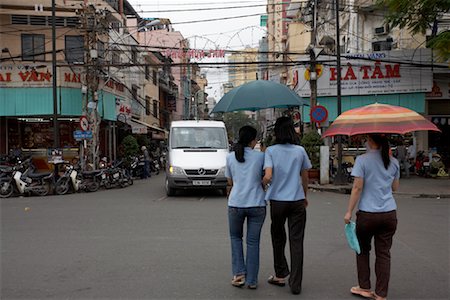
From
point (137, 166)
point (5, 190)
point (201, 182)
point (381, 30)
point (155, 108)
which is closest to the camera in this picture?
point (201, 182)

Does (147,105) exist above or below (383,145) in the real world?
above

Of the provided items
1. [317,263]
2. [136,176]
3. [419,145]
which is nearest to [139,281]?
[317,263]

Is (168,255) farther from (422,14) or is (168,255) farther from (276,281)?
Answer: (422,14)

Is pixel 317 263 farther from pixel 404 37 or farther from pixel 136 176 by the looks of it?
pixel 404 37

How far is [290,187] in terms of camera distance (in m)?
4.68

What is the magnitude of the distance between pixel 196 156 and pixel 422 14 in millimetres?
8731

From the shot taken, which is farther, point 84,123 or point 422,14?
point 84,123

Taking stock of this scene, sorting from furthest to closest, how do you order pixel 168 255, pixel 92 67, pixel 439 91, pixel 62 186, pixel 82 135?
pixel 439 91 → pixel 92 67 → pixel 82 135 → pixel 62 186 → pixel 168 255

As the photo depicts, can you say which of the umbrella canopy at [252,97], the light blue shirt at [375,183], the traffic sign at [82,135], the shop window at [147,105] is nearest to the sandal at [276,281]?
the light blue shirt at [375,183]

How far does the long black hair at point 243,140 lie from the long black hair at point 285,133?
0.26 meters

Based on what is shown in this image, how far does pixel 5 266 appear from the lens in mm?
5848

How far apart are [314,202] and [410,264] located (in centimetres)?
652

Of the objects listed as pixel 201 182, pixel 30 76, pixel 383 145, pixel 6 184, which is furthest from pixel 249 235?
pixel 30 76

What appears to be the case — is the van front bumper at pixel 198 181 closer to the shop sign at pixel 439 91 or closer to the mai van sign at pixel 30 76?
the mai van sign at pixel 30 76
